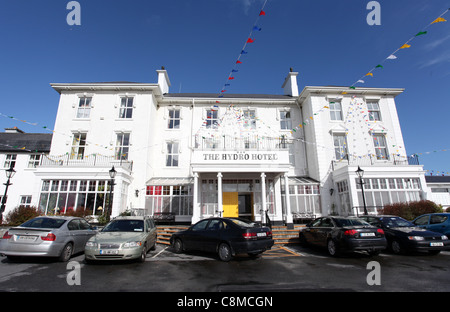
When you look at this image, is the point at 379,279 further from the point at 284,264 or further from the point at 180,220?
the point at 180,220

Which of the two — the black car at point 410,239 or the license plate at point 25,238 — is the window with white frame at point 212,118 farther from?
the license plate at point 25,238

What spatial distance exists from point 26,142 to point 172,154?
15132 mm

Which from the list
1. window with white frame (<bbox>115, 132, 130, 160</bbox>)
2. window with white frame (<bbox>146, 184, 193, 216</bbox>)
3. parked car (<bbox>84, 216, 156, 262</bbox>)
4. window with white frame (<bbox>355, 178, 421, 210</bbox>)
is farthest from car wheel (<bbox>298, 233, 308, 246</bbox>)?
window with white frame (<bbox>115, 132, 130, 160</bbox>)

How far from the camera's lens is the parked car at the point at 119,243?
6.45 meters

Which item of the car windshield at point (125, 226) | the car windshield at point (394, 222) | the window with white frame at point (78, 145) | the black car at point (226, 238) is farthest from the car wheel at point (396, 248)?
the window with white frame at point (78, 145)

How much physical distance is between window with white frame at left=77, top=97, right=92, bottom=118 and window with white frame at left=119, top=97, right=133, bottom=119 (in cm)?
264

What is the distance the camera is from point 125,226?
319 inches

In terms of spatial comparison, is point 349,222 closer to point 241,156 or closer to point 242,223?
point 242,223

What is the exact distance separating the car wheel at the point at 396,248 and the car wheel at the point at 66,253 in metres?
11.4

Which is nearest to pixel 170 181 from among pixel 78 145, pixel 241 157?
pixel 241 157

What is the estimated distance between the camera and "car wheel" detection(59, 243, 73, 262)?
23.2 feet

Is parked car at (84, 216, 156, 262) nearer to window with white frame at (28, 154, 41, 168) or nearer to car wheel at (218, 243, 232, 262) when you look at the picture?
car wheel at (218, 243, 232, 262)

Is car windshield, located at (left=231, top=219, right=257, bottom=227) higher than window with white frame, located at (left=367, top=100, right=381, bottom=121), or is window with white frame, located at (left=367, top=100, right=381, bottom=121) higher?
window with white frame, located at (left=367, top=100, right=381, bottom=121)
